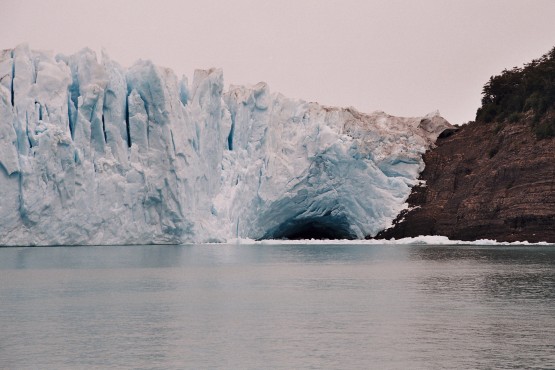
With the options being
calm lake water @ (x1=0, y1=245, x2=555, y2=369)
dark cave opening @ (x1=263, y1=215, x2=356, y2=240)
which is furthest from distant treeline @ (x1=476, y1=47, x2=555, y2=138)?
calm lake water @ (x1=0, y1=245, x2=555, y2=369)

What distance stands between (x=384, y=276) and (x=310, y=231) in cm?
3915

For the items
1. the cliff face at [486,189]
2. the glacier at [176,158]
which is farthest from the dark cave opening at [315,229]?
the cliff face at [486,189]

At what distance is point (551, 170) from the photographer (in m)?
53.1

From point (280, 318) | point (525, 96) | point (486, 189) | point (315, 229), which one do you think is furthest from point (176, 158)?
point (280, 318)

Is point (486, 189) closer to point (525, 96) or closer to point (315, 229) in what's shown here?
point (525, 96)

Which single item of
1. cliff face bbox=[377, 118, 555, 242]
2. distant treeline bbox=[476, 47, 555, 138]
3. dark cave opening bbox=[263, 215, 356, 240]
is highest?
distant treeline bbox=[476, 47, 555, 138]

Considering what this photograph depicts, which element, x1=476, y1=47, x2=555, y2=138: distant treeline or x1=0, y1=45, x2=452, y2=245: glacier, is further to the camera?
x1=476, y1=47, x2=555, y2=138: distant treeline

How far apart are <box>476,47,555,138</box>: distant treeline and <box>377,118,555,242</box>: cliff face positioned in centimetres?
82

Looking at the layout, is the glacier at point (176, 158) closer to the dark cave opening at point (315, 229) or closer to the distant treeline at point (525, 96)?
the dark cave opening at point (315, 229)

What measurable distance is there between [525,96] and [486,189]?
8.73 metres

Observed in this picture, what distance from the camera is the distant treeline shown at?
5728 cm

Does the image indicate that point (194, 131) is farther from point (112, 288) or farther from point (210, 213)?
point (112, 288)

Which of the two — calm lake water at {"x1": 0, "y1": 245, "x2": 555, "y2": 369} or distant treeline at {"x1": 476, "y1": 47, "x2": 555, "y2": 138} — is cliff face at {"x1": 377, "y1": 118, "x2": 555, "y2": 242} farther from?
calm lake water at {"x1": 0, "y1": 245, "x2": 555, "y2": 369}

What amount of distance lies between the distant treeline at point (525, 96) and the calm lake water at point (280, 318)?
21198 millimetres
